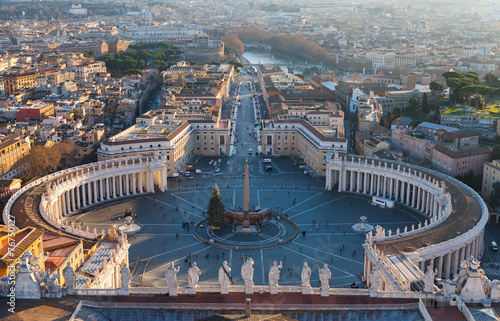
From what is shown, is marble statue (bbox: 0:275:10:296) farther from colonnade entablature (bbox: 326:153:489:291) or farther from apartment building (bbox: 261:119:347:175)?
apartment building (bbox: 261:119:347:175)

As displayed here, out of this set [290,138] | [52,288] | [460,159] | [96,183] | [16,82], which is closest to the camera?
[52,288]

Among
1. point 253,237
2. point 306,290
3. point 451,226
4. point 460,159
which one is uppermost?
point 306,290

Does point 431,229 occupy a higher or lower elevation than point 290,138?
higher

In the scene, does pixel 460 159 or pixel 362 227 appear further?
pixel 460 159

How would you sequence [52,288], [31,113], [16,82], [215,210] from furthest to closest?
[16,82] → [31,113] → [215,210] → [52,288]

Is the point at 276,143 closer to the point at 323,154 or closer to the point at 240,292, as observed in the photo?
the point at 323,154

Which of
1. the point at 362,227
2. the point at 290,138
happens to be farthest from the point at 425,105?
the point at 362,227

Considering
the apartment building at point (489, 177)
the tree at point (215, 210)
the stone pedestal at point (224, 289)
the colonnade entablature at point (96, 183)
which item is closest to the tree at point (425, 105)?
the apartment building at point (489, 177)

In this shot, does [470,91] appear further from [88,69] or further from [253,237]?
[88,69]
